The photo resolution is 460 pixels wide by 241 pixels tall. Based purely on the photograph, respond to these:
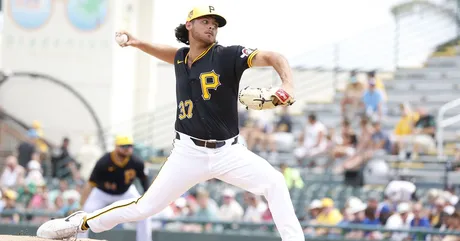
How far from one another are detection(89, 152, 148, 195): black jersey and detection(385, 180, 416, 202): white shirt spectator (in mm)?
3932

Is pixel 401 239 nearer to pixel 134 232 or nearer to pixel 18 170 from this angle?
pixel 134 232

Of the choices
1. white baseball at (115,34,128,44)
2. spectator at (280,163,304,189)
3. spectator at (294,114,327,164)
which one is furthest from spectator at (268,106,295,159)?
white baseball at (115,34,128,44)

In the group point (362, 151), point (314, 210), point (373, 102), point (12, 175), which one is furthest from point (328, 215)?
point (12, 175)

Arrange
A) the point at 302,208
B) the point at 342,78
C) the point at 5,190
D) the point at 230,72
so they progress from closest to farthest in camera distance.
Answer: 1. the point at 230,72
2. the point at 302,208
3. the point at 5,190
4. the point at 342,78

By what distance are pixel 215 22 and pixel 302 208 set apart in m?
6.54

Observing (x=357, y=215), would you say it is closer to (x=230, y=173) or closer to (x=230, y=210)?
(x=230, y=210)

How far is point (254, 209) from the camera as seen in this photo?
1267cm

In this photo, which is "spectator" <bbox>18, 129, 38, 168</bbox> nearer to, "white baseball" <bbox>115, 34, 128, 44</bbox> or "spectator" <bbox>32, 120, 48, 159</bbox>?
"spectator" <bbox>32, 120, 48, 159</bbox>

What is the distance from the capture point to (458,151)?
525 inches

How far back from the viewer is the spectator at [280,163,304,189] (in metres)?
13.7

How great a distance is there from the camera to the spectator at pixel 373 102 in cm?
1466

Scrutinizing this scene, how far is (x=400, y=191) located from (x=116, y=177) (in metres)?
4.32

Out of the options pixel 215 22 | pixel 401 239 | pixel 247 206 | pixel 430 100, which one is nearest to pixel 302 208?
pixel 247 206

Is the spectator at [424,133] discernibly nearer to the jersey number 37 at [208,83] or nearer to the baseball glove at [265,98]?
the jersey number 37 at [208,83]
